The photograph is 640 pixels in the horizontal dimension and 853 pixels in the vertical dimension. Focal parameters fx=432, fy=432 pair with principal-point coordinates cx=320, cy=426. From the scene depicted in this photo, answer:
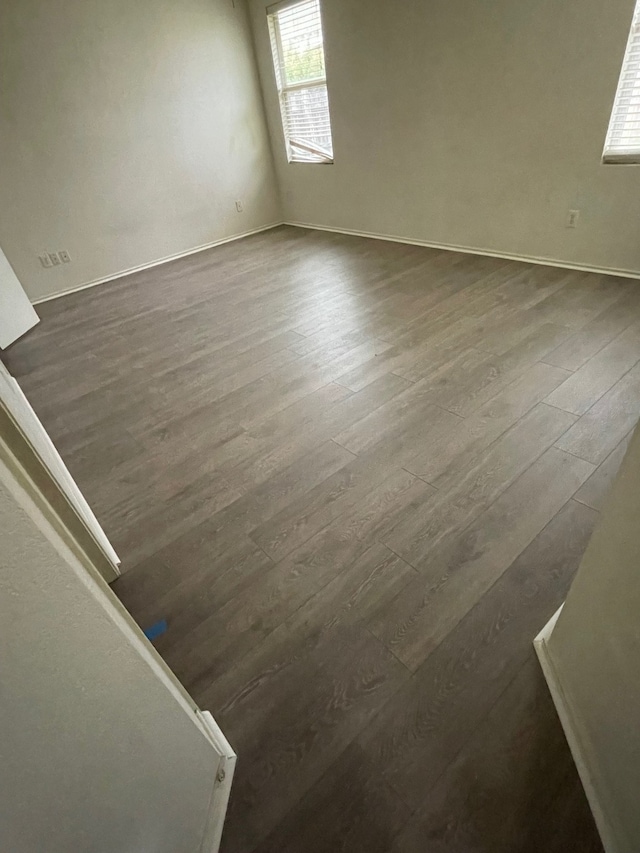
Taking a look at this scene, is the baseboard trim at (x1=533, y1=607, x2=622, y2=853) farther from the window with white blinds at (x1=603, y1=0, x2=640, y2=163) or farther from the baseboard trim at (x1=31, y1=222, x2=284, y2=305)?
the baseboard trim at (x1=31, y1=222, x2=284, y2=305)

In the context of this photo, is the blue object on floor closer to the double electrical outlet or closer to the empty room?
the empty room

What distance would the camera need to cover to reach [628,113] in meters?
2.60

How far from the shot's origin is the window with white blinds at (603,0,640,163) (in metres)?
2.45

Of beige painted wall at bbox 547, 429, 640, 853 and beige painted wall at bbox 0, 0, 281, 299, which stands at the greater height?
beige painted wall at bbox 0, 0, 281, 299

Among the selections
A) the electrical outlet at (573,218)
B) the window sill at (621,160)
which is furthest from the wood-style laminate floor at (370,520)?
the window sill at (621,160)

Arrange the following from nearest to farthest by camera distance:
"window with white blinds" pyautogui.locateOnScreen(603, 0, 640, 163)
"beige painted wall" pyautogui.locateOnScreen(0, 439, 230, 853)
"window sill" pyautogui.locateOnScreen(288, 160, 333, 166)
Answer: "beige painted wall" pyautogui.locateOnScreen(0, 439, 230, 853)
"window with white blinds" pyautogui.locateOnScreen(603, 0, 640, 163)
"window sill" pyautogui.locateOnScreen(288, 160, 333, 166)

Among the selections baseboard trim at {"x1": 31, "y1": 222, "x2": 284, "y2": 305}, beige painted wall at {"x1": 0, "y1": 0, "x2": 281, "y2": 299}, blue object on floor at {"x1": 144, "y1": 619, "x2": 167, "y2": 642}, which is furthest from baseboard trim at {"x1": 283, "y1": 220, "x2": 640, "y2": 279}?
blue object on floor at {"x1": 144, "y1": 619, "x2": 167, "y2": 642}

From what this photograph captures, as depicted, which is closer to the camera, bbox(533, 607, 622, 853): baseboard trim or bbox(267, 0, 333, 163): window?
bbox(533, 607, 622, 853): baseboard trim

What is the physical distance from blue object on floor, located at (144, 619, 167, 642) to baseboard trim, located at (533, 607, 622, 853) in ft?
3.56

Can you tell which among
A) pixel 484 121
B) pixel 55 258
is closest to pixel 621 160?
pixel 484 121

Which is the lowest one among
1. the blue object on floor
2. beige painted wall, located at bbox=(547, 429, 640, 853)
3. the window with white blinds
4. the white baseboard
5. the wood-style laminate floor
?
the wood-style laminate floor

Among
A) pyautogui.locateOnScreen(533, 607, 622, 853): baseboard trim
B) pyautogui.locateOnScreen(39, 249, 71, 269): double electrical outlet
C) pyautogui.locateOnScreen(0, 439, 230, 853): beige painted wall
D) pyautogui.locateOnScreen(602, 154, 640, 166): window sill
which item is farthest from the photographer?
pyautogui.locateOnScreen(39, 249, 71, 269): double electrical outlet

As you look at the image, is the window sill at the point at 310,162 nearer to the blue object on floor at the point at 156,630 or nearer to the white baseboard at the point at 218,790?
the blue object on floor at the point at 156,630

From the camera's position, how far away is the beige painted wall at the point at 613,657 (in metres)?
0.72
